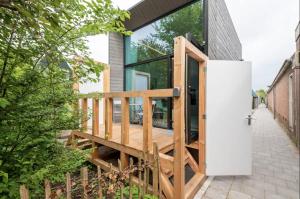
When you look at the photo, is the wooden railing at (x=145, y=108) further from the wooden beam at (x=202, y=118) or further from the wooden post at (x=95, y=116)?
the wooden beam at (x=202, y=118)

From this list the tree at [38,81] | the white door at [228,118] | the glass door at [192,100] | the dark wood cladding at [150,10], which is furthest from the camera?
the dark wood cladding at [150,10]

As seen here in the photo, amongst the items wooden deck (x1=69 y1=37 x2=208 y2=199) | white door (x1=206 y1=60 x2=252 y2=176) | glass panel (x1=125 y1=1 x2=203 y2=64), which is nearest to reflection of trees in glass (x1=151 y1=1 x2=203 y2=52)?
glass panel (x1=125 y1=1 x2=203 y2=64)

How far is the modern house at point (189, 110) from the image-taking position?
233 centimetres

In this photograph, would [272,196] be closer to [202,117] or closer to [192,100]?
[202,117]

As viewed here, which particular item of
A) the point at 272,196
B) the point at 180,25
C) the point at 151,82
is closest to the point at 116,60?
the point at 151,82

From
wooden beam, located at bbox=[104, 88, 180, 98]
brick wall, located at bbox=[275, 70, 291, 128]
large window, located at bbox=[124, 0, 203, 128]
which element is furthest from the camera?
brick wall, located at bbox=[275, 70, 291, 128]

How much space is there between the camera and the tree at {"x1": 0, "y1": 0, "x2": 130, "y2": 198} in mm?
1362

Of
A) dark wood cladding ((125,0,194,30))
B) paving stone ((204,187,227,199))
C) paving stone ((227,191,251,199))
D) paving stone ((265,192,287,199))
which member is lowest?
paving stone ((204,187,227,199))

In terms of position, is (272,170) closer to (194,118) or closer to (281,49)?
(194,118)

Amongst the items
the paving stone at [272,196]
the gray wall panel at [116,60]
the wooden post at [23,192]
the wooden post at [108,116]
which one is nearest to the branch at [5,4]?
the wooden post at [23,192]

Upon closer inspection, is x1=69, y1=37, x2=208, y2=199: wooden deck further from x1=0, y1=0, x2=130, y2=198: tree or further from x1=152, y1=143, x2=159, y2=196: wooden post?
x1=0, y1=0, x2=130, y2=198: tree

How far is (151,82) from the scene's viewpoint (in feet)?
17.2

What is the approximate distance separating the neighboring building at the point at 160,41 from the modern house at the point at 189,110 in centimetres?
3

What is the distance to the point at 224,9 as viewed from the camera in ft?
16.6
